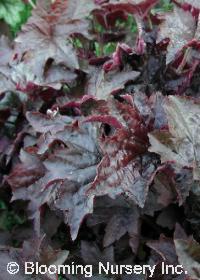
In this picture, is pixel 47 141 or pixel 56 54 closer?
pixel 47 141

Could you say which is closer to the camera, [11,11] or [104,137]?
[104,137]

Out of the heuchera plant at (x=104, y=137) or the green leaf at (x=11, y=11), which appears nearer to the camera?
the heuchera plant at (x=104, y=137)

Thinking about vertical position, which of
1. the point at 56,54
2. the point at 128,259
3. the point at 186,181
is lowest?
the point at 128,259

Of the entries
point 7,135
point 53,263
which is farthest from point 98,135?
point 7,135

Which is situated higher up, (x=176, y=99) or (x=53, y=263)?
(x=176, y=99)

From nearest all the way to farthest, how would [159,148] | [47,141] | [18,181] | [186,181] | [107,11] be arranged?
1. [159,148]
2. [186,181]
3. [47,141]
4. [18,181]
5. [107,11]

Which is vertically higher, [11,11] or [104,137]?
[104,137]

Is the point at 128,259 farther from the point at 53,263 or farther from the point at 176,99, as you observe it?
the point at 176,99

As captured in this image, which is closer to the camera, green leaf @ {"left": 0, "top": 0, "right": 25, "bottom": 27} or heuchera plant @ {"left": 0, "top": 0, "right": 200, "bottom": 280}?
heuchera plant @ {"left": 0, "top": 0, "right": 200, "bottom": 280}
